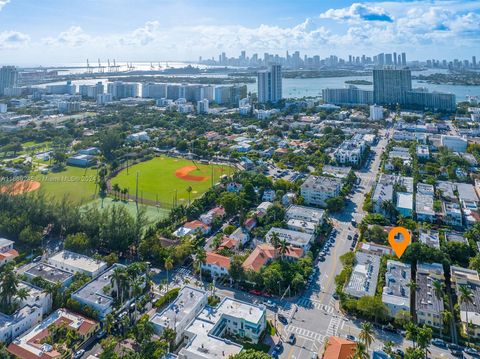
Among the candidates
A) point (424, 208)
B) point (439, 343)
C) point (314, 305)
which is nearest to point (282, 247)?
point (314, 305)

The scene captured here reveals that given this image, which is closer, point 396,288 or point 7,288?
point 7,288

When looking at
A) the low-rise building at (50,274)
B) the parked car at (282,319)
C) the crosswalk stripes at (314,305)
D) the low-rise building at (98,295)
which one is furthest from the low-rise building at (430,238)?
the low-rise building at (50,274)

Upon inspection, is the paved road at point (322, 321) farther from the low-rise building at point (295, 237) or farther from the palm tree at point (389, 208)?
the palm tree at point (389, 208)

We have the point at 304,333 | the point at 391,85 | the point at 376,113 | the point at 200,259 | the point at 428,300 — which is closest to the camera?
the point at 304,333

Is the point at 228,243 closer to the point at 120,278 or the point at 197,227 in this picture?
the point at 197,227

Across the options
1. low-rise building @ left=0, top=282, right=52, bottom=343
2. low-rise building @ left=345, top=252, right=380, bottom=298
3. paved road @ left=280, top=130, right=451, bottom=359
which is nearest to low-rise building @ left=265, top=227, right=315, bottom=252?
paved road @ left=280, top=130, right=451, bottom=359

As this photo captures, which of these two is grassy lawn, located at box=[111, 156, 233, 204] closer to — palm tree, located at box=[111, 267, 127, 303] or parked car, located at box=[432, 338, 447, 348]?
palm tree, located at box=[111, 267, 127, 303]
